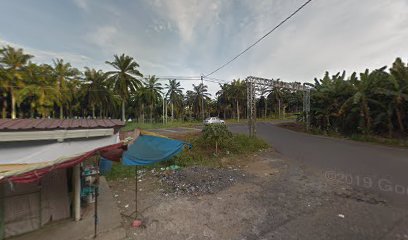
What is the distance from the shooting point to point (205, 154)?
39.9 feet

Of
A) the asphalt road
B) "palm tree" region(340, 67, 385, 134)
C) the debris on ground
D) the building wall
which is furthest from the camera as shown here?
"palm tree" region(340, 67, 385, 134)

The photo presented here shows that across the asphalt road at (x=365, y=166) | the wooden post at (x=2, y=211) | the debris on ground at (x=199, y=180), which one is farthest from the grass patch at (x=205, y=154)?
the wooden post at (x=2, y=211)

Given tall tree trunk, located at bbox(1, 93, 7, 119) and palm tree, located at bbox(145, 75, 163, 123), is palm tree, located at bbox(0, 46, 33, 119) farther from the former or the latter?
palm tree, located at bbox(145, 75, 163, 123)

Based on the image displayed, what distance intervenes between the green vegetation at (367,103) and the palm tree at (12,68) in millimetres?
37385

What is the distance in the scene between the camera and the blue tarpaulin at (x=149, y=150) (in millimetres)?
4869

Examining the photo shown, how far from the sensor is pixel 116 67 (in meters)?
32.2

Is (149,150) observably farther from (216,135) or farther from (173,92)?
(173,92)

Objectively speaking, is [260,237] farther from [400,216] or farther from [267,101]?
[267,101]

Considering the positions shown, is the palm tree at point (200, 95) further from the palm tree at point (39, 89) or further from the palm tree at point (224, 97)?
the palm tree at point (39, 89)

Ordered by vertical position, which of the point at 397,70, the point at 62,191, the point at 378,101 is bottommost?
the point at 62,191

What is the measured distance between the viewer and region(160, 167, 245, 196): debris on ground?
22.9 ft

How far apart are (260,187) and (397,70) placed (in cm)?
1574

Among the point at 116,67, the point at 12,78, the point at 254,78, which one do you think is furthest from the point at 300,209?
the point at 12,78

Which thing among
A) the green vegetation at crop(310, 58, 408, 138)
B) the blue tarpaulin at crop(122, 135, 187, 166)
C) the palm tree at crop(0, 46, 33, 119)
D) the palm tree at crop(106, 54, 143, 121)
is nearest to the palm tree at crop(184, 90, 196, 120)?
the palm tree at crop(106, 54, 143, 121)
